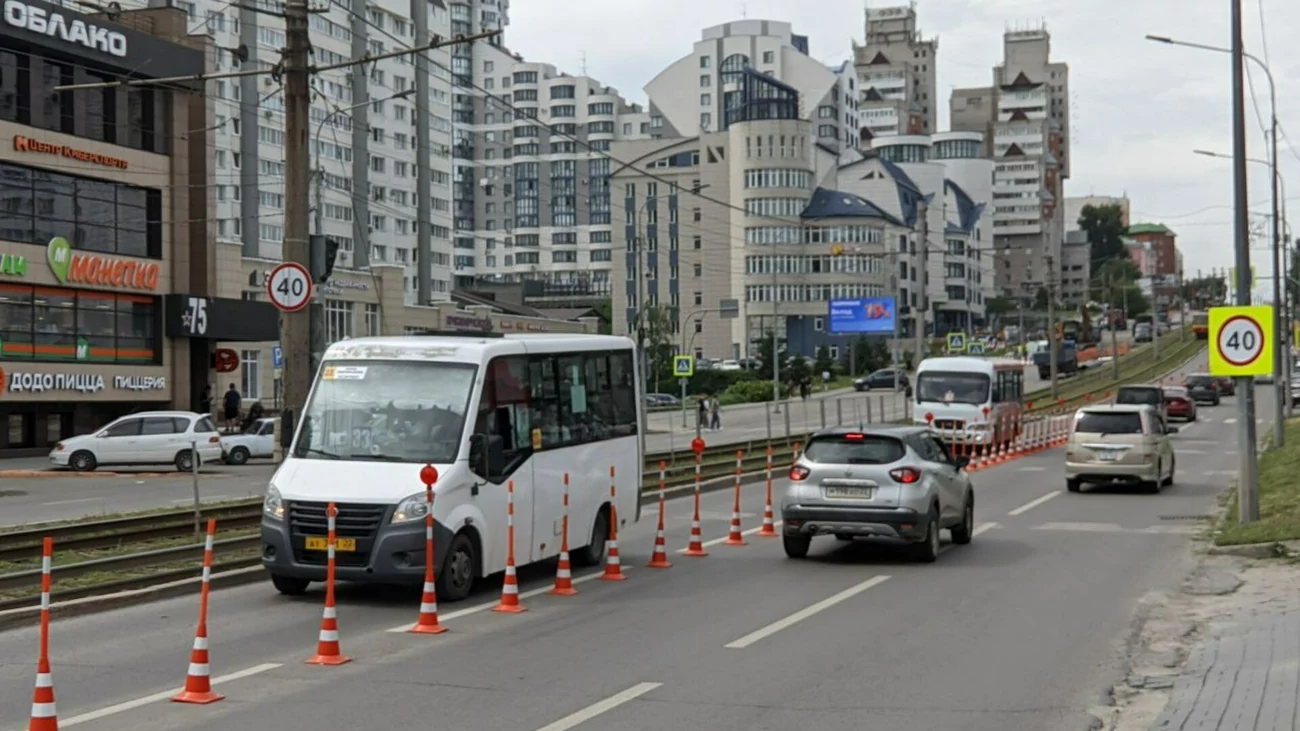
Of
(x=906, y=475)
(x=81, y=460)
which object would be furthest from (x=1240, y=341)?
(x=81, y=460)

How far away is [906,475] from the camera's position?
17.9 m

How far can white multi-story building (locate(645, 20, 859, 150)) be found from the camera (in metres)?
145

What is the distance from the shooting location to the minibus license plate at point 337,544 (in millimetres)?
14070

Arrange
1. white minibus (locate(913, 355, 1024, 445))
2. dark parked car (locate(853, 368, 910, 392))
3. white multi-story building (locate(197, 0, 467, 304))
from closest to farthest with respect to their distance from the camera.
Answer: white minibus (locate(913, 355, 1024, 445))
white multi-story building (locate(197, 0, 467, 304))
dark parked car (locate(853, 368, 910, 392))

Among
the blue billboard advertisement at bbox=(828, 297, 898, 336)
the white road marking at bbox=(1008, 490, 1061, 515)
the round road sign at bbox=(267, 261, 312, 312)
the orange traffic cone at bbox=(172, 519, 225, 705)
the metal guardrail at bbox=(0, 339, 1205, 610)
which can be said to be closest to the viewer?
the orange traffic cone at bbox=(172, 519, 225, 705)

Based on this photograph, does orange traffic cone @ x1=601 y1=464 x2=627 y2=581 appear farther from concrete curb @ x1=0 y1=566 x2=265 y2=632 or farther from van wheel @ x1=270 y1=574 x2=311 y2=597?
concrete curb @ x1=0 y1=566 x2=265 y2=632

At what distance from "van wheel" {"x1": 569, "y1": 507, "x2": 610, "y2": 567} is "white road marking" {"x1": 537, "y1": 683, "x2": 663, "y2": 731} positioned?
7.29m

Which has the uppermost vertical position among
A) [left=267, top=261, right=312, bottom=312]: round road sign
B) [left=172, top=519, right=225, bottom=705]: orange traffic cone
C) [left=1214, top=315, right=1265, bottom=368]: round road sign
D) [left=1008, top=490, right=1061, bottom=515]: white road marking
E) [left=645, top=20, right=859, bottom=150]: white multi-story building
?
[left=645, top=20, right=859, bottom=150]: white multi-story building

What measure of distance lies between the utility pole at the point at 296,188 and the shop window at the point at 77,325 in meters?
30.8

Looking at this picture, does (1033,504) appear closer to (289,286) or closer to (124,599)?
(289,286)

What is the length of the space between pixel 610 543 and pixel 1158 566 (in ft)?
21.0

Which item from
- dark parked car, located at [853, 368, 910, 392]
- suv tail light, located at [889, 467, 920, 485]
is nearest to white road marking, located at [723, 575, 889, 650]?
suv tail light, located at [889, 467, 920, 485]

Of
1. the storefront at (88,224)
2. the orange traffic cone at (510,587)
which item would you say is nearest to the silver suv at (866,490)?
the orange traffic cone at (510,587)

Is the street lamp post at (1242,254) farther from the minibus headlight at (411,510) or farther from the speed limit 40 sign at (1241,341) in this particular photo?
the minibus headlight at (411,510)
